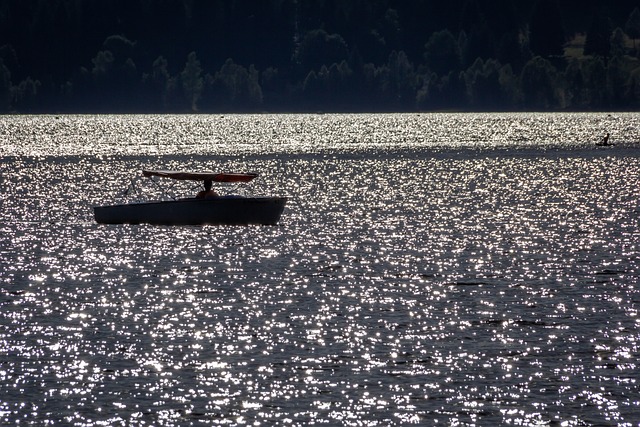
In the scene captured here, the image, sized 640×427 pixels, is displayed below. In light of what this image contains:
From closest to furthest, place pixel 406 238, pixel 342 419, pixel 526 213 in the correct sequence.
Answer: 1. pixel 342 419
2. pixel 406 238
3. pixel 526 213

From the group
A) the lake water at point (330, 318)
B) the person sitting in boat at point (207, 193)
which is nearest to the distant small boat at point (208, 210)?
the person sitting in boat at point (207, 193)

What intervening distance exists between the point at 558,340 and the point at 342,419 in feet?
41.4

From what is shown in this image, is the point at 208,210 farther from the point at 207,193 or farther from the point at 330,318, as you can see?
the point at 330,318

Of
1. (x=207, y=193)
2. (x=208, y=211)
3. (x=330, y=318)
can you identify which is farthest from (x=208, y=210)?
(x=330, y=318)

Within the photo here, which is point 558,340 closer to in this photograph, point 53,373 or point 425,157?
point 53,373

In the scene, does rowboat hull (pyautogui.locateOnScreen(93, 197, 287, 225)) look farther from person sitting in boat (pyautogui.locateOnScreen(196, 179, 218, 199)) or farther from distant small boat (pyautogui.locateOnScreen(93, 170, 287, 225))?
person sitting in boat (pyautogui.locateOnScreen(196, 179, 218, 199))

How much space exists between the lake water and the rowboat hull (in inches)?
33.7

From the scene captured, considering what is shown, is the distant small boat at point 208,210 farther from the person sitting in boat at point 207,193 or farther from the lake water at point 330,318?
the lake water at point 330,318

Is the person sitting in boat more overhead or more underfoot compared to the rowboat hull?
more overhead

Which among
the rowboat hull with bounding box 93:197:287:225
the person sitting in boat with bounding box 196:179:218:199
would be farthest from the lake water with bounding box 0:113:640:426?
the person sitting in boat with bounding box 196:179:218:199

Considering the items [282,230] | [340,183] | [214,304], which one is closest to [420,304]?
[214,304]

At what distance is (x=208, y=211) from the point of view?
85.1m

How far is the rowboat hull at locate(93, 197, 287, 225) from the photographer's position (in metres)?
84.7

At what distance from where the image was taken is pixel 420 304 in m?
54.2
